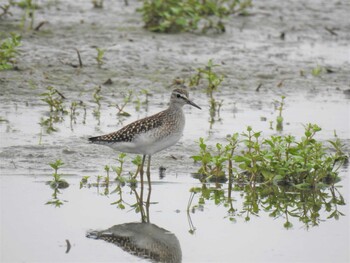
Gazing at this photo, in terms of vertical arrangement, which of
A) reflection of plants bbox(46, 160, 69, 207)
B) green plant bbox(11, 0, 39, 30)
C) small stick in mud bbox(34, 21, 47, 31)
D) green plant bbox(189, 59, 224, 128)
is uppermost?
green plant bbox(11, 0, 39, 30)

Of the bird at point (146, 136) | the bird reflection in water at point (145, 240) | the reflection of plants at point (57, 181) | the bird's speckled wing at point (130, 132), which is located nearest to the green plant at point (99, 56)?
the bird at point (146, 136)

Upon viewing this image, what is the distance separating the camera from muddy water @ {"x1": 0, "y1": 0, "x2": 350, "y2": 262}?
28.2 ft

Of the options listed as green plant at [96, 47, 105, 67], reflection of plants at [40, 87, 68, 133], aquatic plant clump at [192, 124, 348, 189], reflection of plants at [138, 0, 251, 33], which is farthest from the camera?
reflection of plants at [138, 0, 251, 33]

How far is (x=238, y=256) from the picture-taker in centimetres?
824

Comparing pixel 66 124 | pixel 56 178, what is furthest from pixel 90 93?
pixel 56 178

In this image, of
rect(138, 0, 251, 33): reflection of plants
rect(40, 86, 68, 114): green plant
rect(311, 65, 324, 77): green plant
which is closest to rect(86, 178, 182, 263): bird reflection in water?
rect(40, 86, 68, 114): green plant

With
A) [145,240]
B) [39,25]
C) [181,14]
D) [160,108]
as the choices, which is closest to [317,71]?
[181,14]

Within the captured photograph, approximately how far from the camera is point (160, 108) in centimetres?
1361

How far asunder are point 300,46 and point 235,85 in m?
2.87

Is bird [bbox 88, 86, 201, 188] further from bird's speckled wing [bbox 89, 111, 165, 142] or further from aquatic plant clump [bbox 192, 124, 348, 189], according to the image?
aquatic plant clump [bbox 192, 124, 348, 189]

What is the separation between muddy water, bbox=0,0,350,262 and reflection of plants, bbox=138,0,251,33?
241 mm

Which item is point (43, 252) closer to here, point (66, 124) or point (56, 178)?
point (56, 178)

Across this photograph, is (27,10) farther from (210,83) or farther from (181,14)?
(210,83)

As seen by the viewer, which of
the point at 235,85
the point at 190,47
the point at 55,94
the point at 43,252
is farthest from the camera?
the point at 190,47
